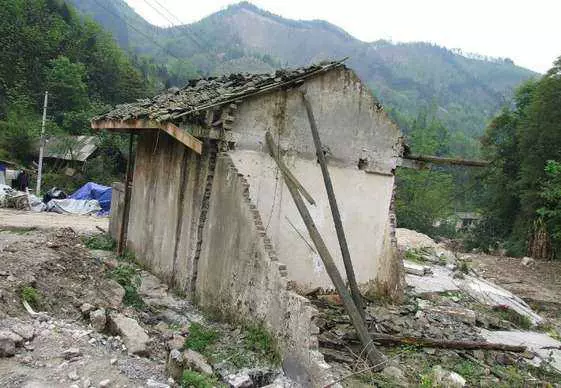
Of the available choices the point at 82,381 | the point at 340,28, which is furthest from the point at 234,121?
the point at 340,28

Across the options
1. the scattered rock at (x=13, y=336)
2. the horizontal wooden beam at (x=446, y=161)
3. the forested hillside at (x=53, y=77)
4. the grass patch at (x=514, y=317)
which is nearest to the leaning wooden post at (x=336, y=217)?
the horizontal wooden beam at (x=446, y=161)

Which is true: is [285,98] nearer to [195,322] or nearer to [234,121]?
[234,121]

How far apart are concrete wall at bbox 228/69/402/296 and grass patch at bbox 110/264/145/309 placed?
92.0 inches

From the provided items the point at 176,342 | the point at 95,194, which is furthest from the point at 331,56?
the point at 176,342

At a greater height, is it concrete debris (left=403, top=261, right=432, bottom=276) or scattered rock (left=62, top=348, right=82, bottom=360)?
scattered rock (left=62, top=348, right=82, bottom=360)

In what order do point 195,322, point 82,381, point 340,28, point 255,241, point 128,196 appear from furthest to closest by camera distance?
point 340,28 < point 128,196 < point 195,322 < point 255,241 < point 82,381

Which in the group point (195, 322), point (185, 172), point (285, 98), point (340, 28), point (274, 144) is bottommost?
point (195, 322)

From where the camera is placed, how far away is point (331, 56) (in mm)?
149125

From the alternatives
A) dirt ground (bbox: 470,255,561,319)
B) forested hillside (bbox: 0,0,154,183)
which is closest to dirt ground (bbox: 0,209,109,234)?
forested hillside (bbox: 0,0,154,183)

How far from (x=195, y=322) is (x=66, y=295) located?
70.8 inches

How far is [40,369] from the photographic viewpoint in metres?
4.78

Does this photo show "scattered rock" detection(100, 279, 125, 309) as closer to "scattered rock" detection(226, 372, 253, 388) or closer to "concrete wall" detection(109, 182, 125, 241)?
"scattered rock" detection(226, 372, 253, 388)

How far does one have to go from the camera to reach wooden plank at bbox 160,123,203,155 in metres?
7.12

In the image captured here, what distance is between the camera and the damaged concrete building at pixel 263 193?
673 cm
